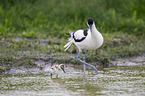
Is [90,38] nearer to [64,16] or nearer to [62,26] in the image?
[62,26]

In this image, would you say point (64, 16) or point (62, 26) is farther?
point (64, 16)

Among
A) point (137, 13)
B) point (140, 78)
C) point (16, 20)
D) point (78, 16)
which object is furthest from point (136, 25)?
point (140, 78)

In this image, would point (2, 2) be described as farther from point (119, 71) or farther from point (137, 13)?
point (119, 71)

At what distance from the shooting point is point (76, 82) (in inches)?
257

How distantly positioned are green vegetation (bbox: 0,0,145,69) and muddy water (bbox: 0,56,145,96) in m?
0.71

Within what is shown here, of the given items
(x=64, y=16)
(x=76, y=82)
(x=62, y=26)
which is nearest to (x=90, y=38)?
(x=76, y=82)

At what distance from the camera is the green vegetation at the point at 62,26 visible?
9039 mm

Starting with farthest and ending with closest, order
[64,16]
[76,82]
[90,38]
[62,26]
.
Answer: [64,16] < [62,26] < [90,38] < [76,82]

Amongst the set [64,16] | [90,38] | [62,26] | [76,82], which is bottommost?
[76,82]

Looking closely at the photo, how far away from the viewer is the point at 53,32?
11.4 metres

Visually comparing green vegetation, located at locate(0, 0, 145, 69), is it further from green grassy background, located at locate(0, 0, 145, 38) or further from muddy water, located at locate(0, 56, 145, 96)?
muddy water, located at locate(0, 56, 145, 96)

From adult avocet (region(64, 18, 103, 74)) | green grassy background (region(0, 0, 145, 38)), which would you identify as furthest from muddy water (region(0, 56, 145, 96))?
green grassy background (region(0, 0, 145, 38))

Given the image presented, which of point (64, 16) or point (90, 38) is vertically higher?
point (64, 16)

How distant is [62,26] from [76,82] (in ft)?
19.1
